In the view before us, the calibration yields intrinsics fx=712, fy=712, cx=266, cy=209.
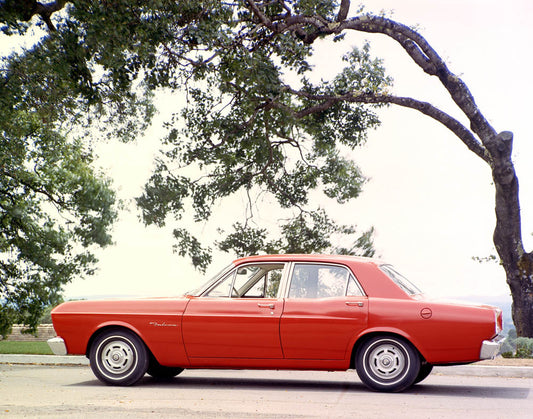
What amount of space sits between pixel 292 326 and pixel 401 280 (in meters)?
1.64

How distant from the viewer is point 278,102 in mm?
21109

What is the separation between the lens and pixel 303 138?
943 inches

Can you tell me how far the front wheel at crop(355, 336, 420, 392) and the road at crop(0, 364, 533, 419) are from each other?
20cm

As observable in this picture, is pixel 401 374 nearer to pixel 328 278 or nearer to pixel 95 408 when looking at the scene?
pixel 328 278

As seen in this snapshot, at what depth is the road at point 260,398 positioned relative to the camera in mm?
7422

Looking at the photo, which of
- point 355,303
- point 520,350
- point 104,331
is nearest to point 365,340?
point 355,303

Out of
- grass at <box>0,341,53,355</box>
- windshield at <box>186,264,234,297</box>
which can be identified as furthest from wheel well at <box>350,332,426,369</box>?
grass at <box>0,341,53,355</box>

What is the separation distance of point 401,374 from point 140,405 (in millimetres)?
3244

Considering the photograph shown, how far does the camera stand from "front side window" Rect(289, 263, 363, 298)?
30.3 ft

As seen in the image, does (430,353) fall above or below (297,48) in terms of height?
below

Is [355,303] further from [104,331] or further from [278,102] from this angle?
[278,102]

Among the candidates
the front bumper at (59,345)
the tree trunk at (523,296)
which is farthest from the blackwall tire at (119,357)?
the tree trunk at (523,296)

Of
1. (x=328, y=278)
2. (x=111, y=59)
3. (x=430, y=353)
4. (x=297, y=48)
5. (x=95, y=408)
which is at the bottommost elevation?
(x=95, y=408)

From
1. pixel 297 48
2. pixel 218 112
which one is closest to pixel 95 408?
pixel 297 48
